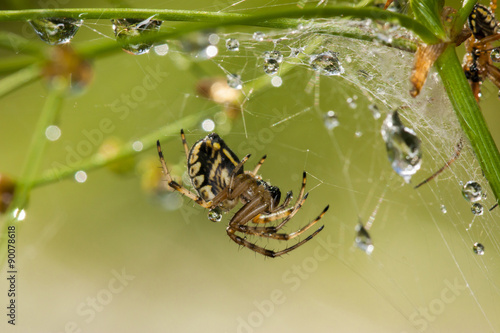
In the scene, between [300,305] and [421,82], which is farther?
[300,305]

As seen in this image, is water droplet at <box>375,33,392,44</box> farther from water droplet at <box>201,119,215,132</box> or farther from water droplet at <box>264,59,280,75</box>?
water droplet at <box>201,119,215,132</box>

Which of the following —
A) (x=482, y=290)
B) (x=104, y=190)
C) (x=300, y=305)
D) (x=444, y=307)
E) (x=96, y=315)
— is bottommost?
(x=444, y=307)

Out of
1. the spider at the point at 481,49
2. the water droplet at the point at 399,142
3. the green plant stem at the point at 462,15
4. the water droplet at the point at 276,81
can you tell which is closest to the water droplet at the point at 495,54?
the spider at the point at 481,49

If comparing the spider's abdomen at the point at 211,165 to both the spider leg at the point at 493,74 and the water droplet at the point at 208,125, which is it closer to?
the water droplet at the point at 208,125

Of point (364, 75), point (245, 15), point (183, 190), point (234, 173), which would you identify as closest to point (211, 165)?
point (234, 173)

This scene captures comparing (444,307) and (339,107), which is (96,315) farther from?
(444,307)

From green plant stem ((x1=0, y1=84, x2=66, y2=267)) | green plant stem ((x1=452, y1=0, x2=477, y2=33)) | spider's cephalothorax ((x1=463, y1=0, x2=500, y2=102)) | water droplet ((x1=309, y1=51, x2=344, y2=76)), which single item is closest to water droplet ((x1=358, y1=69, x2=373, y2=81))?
water droplet ((x1=309, y1=51, x2=344, y2=76))

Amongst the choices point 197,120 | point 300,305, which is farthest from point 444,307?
point 197,120
